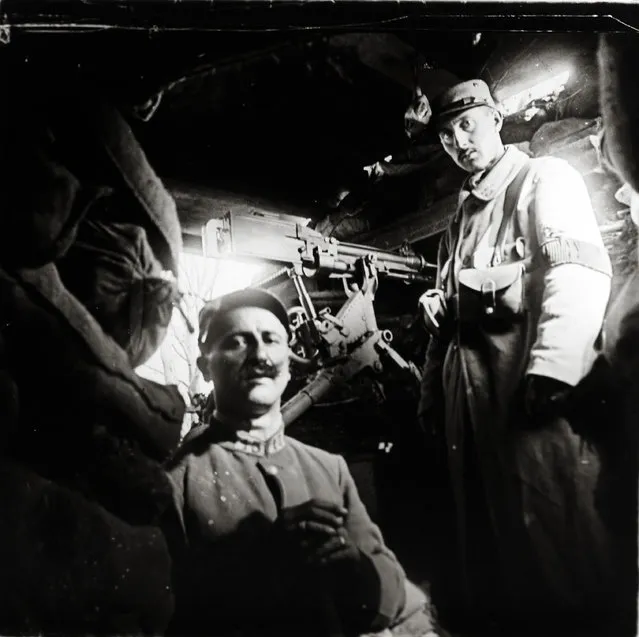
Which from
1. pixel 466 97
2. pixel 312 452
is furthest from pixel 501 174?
pixel 312 452

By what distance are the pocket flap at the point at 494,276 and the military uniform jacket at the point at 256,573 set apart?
3.31 ft

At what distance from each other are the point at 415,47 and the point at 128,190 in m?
1.31

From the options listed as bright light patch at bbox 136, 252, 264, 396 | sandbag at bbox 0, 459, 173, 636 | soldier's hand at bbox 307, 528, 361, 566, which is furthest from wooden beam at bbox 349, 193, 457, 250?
sandbag at bbox 0, 459, 173, 636

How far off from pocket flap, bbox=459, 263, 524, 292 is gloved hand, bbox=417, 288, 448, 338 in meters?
0.11

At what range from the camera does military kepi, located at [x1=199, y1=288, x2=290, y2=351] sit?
2.83 m

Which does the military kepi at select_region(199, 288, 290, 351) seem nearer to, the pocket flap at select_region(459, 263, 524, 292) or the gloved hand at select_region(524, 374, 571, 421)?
the pocket flap at select_region(459, 263, 524, 292)

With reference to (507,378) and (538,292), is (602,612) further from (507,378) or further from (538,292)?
(538,292)

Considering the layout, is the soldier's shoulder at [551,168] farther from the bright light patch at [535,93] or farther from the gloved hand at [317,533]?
the gloved hand at [317,533]

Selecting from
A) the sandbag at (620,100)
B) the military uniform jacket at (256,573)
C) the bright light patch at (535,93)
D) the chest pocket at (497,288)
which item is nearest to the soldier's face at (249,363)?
the military uniform jacket at (256,573)

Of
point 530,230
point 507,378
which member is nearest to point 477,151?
point 530,230

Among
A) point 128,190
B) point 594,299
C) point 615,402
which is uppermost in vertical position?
point 128,190

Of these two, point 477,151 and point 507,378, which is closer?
point 507,378

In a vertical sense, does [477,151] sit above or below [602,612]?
above

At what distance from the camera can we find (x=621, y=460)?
269cm
